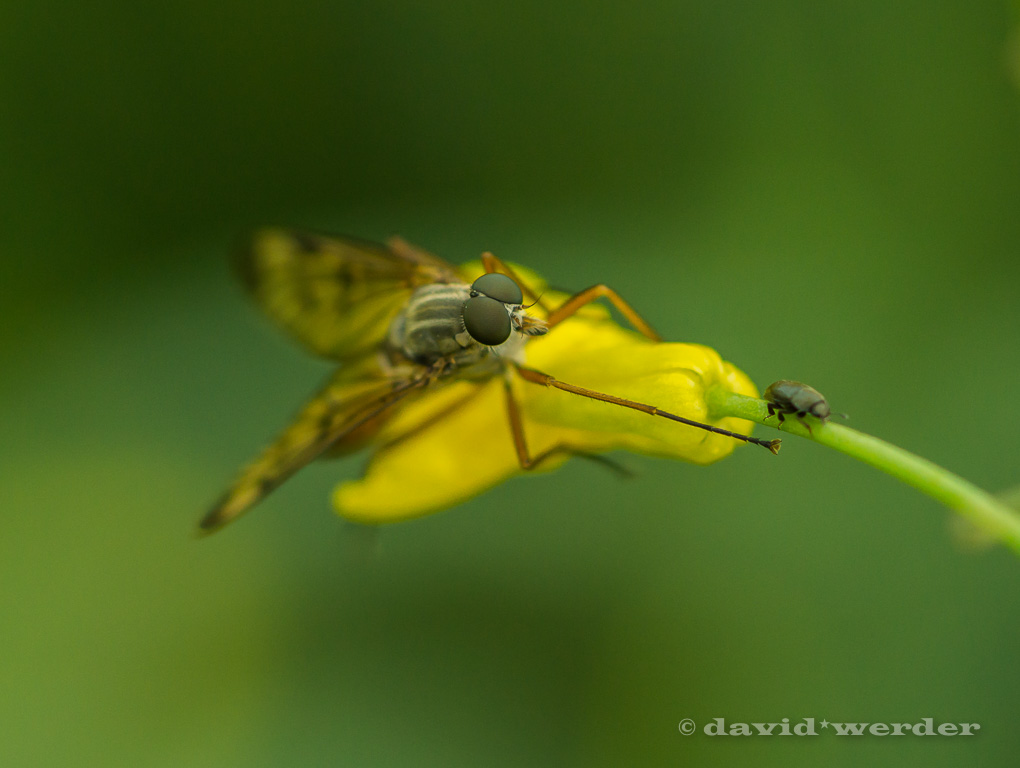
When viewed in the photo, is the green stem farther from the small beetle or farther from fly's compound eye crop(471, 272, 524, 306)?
fly's compound eye crop(471, 272, 524, 306)

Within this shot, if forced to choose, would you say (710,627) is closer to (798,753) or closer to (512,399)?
(798,753)

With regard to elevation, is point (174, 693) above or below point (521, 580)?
below

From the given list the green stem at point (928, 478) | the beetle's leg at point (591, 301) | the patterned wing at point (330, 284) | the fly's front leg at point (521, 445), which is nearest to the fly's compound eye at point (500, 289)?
the beetle's leg at point (591, 301)

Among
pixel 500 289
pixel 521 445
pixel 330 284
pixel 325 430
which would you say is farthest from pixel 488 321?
pixel 330 284

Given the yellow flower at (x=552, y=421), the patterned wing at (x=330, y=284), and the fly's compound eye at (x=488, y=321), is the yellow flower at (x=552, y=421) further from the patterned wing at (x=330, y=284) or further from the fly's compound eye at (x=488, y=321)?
the patterned wing at (x=330, y=284)

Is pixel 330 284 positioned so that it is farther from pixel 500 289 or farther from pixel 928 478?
pixel 928 478

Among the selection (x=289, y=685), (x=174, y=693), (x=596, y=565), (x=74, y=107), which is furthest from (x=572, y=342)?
(x=74, y=107)
